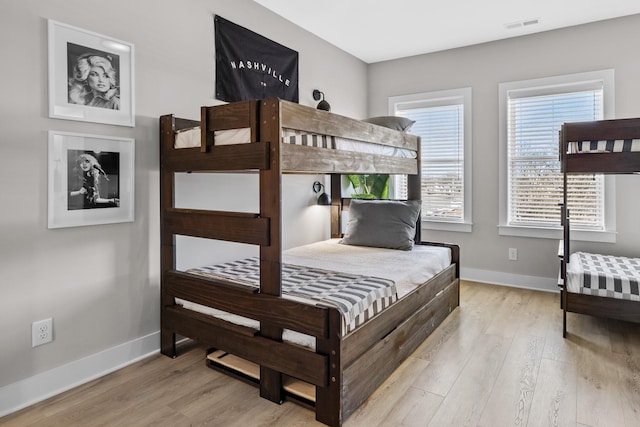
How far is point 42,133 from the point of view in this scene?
2.03 m

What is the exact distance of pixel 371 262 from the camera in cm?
292

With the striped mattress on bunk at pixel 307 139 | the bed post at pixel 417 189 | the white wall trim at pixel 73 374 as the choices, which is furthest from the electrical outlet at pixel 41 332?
the bed post at pixel 417 189

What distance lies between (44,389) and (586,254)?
13.7 ft

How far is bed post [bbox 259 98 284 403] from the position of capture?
193 cm

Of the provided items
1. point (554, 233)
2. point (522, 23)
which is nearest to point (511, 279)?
point (554, 233)

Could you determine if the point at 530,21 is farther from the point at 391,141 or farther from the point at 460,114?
the point at 391,141

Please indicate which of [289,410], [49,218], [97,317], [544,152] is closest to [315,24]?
[544,152]

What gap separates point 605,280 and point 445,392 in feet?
4.97

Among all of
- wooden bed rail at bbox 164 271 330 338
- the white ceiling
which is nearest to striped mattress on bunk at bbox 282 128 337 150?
wooden bed rail at bbox 164 271 330 338

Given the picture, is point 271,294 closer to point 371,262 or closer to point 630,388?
point 371,262

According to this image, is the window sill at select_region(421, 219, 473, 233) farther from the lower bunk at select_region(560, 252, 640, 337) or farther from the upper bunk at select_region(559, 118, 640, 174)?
the upper bunk at select_region(559, 118, 640, 174)

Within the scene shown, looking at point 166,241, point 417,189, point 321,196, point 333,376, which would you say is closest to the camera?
point 333,376

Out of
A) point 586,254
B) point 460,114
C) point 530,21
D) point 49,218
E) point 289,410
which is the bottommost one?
point 289,410

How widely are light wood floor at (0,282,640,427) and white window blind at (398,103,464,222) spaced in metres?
1.95
